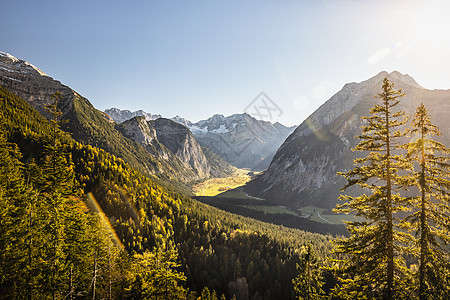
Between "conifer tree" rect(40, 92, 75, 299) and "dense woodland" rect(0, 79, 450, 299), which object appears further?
"conifer tree" rect(40, 92, 75, 299)

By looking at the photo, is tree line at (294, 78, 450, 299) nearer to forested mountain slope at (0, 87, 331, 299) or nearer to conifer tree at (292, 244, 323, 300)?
conifer tree at (292, 244, 323, 300)

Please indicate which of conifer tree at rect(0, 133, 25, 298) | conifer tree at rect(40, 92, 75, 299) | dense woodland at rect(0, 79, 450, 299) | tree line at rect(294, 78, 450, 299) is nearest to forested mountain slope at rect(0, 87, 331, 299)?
dense woodland at rect(0, 79, 450, 299)

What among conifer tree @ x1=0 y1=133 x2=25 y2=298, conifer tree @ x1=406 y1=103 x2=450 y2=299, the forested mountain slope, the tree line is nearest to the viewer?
conifer tree @ x1=406 y1=103 x2=450 y2=299

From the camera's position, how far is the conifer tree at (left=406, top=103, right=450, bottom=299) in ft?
47.4

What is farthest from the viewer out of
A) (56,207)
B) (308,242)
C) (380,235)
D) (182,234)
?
(182,234)

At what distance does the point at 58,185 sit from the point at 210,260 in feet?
216

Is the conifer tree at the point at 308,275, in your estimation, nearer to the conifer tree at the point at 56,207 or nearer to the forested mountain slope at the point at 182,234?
the conifer tree at the point at 56,207

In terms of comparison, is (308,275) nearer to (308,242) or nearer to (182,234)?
(308,242)

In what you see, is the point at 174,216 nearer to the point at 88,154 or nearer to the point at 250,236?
the point at 250,236

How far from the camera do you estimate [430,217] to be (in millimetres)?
15406

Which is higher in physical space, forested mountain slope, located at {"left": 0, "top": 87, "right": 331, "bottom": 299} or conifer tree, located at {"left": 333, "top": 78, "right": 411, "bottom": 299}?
conifer tree, located at {"left": 333, "top": 78, "right": 411, "bottom": 299}

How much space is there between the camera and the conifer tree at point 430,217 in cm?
1445

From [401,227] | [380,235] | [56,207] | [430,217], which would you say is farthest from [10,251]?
[430,217]

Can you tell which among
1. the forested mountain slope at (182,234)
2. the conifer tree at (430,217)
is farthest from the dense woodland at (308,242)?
the forested mountain slope at (182,234)
